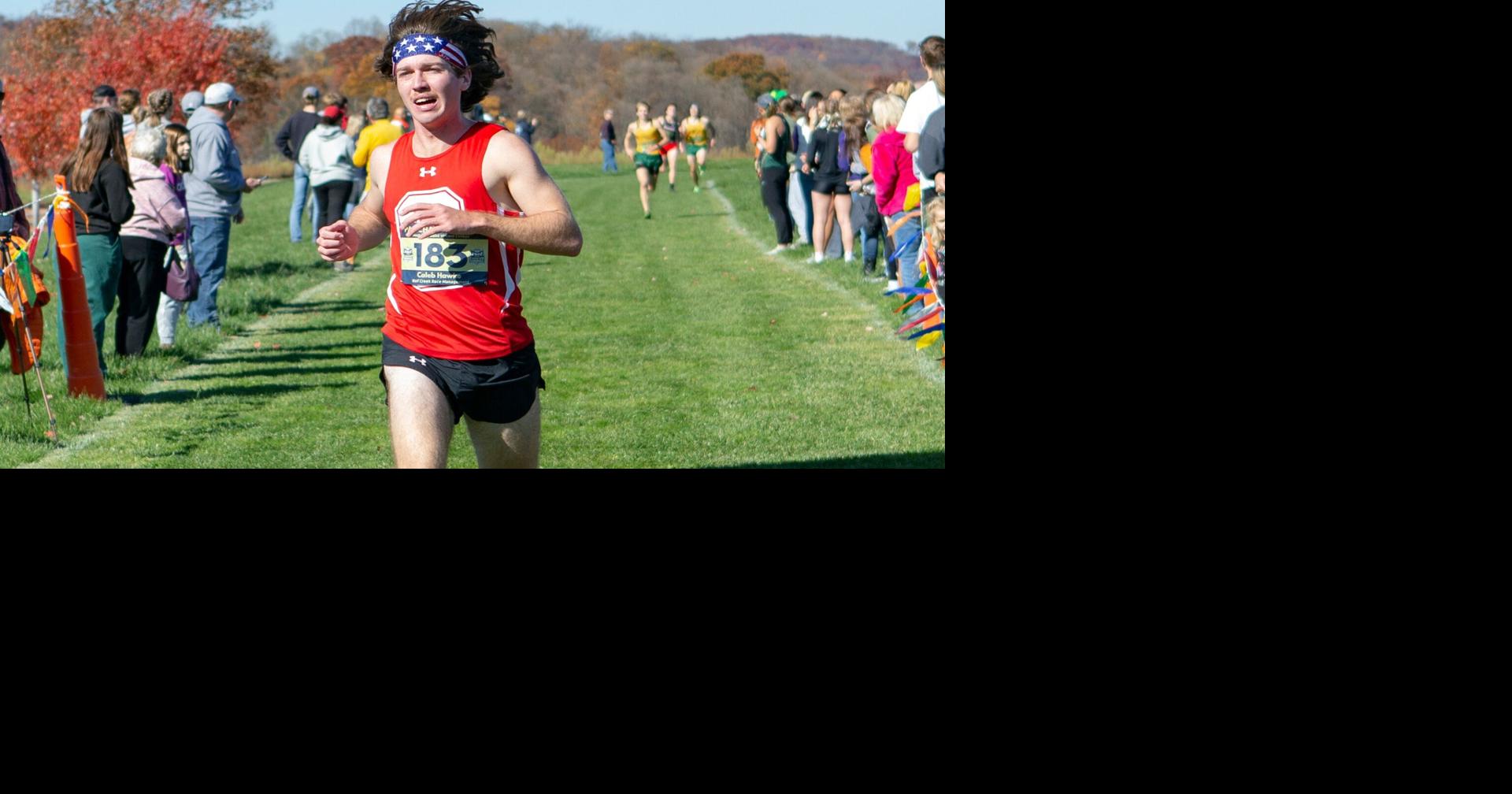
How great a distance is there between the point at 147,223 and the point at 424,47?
4.67 metres

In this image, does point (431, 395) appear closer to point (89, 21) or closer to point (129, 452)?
point (129, 452)

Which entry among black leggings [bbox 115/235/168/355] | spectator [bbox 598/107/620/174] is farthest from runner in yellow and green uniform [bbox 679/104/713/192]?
black leggings [bbox 115/235/168/355]

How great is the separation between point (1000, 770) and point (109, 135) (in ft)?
19.5

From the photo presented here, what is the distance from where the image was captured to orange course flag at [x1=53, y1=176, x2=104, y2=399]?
7.36 metres

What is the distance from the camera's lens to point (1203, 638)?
381 centimetres

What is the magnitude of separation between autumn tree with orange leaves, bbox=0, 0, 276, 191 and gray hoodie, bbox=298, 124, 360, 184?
12.7 m

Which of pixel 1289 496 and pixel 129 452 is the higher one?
pixel 1289 496

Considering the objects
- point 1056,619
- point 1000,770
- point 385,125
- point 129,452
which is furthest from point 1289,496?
point 385,125

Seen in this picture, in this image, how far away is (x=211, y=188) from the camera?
990cm

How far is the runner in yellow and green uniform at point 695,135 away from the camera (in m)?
24.8

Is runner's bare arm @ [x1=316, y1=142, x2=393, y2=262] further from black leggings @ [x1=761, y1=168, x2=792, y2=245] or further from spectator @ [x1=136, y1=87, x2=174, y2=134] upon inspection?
black leggings @ [x1=761, y1=168, x2=792, y2=245]

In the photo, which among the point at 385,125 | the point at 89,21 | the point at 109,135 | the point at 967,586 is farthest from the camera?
the point at 89,21

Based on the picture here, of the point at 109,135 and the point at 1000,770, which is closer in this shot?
the point at 1000,770

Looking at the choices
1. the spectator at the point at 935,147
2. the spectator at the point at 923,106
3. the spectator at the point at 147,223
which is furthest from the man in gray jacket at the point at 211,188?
the spectator at the point at 935,147
